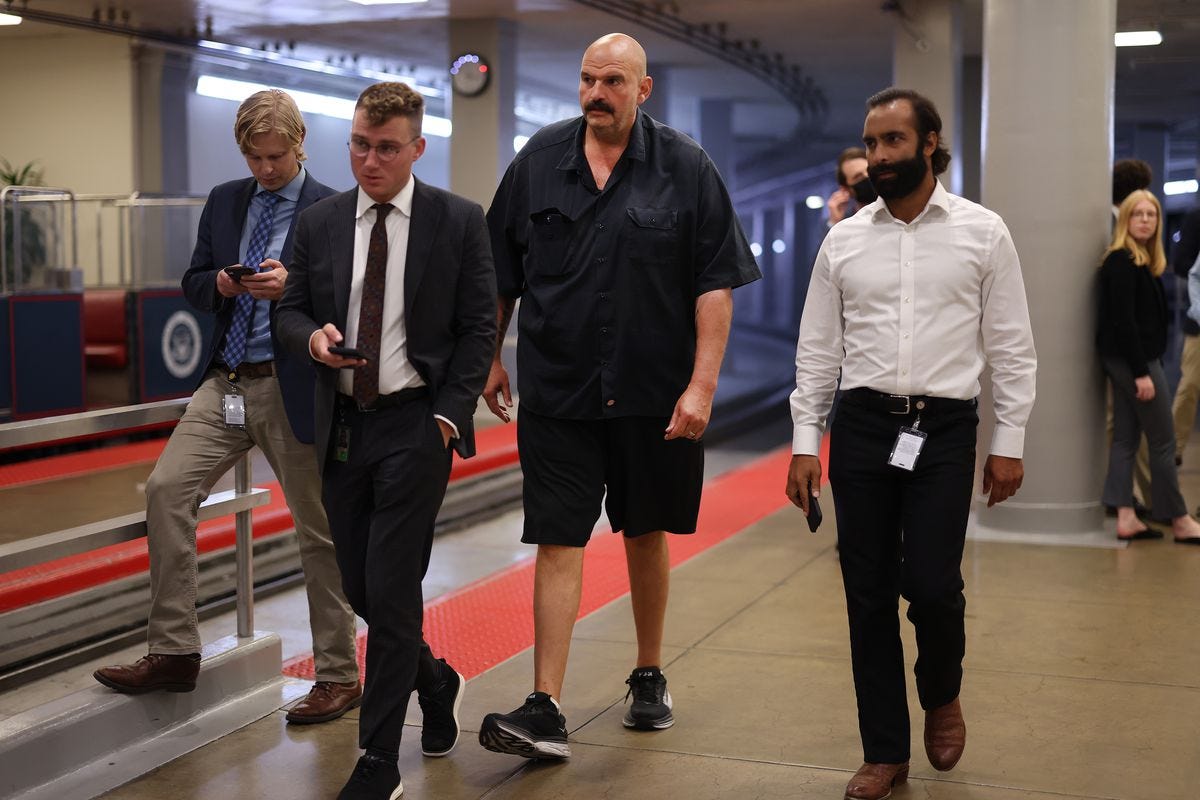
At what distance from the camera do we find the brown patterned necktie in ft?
10.00

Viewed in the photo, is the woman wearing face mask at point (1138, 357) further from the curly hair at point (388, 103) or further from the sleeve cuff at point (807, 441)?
the curly hair at point (388, 103)

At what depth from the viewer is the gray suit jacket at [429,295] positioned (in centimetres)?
309

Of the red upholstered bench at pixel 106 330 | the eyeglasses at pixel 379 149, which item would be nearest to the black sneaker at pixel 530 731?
the eyeglasses at pixel 379 149

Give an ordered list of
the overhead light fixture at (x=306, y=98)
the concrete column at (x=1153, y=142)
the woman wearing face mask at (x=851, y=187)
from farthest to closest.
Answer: the concrete column at (x=1153, y=142), the overhead light fixture at (x=306, y=98), the woman wearing face mask at (x=851, y=187)

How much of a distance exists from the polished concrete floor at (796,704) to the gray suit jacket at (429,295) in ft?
2.91

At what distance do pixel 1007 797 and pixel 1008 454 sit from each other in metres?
0.82

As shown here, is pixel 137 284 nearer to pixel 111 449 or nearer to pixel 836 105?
pixel 111 449

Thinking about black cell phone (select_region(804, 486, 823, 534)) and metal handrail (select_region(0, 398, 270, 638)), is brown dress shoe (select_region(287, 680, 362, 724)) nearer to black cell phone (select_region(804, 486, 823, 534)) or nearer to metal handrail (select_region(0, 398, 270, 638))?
metal handrail (select_region(0, 398, 270, 638))

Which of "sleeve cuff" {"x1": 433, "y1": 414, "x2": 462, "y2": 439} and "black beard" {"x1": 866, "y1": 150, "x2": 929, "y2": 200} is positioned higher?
"black beard" {"x1": 866, "y1": 150, "x2": 929, "y2": 200}

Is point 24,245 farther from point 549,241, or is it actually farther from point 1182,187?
point 1182,187

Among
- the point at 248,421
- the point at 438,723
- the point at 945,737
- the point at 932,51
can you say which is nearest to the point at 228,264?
the point at 248,421

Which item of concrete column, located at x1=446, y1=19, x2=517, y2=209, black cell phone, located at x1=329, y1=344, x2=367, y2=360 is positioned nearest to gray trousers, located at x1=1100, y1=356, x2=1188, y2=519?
black cell phone, located at x1=329, y1=344, x2=367, y2=360

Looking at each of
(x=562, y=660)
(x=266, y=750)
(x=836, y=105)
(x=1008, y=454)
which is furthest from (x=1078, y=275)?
(x=836, y=105)

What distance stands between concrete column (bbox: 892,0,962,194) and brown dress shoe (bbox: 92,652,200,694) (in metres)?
10.3
